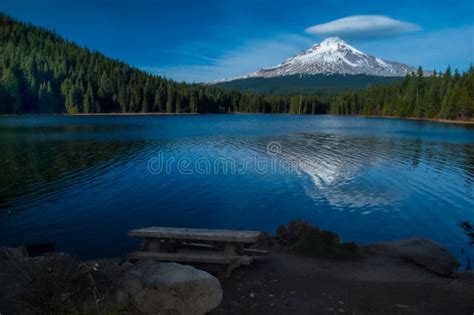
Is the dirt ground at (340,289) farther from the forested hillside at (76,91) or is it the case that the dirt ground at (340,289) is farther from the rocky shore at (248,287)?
the forested hillside at (76,91)

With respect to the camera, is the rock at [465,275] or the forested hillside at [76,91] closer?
the rock at [465,275]

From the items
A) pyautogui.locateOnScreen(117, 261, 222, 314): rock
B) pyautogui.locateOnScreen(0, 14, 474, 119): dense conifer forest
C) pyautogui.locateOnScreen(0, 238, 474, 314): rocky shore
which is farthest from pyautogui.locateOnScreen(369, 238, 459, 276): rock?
pyautogui.locateOnScreen(0, 14, 474, 119): dense conifer forest

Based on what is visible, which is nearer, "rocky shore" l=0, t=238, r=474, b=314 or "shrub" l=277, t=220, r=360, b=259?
"rocky shore" l=0, t=238, r=474, b=314

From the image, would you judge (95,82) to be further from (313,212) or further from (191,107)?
(313,212)

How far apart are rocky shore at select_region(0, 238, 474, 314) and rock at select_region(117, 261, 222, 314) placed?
20mm

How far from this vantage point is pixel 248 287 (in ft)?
29.9

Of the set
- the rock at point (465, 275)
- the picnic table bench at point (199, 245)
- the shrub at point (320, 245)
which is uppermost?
the picnic table bench at point (199, 245)

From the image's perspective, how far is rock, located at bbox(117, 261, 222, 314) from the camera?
6848 mm

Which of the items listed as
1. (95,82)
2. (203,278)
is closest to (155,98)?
(95,82)

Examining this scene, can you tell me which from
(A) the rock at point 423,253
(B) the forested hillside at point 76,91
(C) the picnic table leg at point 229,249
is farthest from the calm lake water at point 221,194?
(B) the forested hillside at point 76,91

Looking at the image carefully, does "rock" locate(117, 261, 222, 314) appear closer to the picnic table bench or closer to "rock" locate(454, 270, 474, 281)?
the picnic table bench

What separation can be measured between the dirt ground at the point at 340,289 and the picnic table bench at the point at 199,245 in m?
0.59

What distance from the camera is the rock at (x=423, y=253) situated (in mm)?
11312

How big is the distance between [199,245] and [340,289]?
4.69m
